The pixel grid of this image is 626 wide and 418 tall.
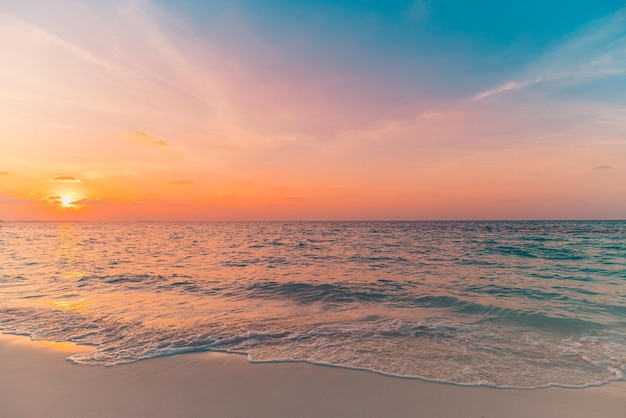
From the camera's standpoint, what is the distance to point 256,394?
559 centimetres

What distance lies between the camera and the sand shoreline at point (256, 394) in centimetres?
508

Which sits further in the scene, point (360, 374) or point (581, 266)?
point (581, 266)

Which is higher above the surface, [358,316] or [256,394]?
[256,394]

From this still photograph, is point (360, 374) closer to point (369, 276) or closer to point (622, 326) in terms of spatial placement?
point (622, 326)

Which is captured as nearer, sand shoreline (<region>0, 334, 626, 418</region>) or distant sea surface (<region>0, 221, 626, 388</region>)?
sand shoreline (<region>0, 334, 626, 418</region>)

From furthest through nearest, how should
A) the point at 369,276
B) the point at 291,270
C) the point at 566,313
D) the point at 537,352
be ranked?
1. the point at 291,270
2. the point at 369,276
3. the point at 566,313
4. the point at 537,352

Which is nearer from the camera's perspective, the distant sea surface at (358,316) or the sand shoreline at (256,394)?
the sand shoreline at (256,394)

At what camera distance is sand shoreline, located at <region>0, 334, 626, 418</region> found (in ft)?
16.7

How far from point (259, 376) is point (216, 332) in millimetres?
3071

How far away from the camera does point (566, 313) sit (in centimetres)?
1095

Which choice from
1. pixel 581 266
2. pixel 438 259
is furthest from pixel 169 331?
pixel 581 266

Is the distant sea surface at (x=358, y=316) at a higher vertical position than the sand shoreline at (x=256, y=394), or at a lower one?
lower

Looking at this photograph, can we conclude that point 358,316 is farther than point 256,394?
Yes

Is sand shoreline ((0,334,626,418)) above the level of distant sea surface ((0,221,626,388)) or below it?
above
